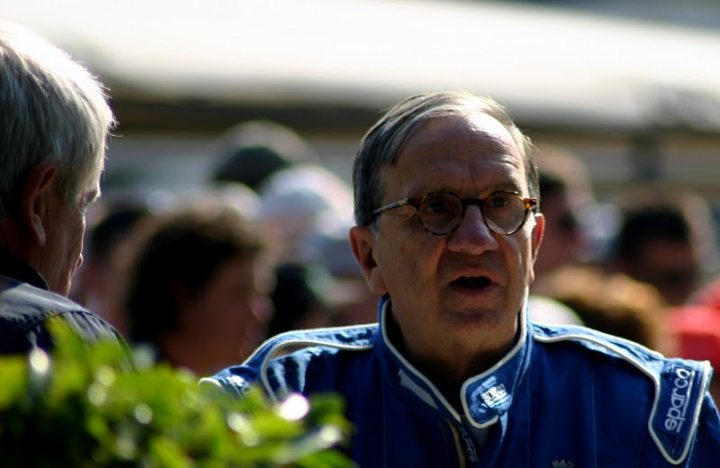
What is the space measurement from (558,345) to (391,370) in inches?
14.9

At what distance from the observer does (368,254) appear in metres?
3.47

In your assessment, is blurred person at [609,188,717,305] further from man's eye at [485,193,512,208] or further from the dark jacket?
the dark jacket

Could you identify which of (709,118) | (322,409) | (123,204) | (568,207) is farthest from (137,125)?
(322,409)

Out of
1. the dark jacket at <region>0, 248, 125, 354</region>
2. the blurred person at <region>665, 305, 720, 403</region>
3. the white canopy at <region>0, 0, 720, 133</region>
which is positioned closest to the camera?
the dark jacket at <region>0, 248, 125, 354</region>

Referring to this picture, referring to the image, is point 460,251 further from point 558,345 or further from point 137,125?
point 137,125

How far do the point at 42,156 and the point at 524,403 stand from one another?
111 centimetres

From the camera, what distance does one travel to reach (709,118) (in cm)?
976

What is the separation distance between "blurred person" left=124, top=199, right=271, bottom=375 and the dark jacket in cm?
216

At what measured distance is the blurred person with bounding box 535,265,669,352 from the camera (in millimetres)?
4762

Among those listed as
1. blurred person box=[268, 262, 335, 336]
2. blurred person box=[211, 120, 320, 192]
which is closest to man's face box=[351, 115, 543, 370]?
blurred person box=[268, 262, 335, 336]

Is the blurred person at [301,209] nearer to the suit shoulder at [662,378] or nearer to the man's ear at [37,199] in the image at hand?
the suit shoulder at [662,378]

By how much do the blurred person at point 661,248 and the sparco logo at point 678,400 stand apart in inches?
155

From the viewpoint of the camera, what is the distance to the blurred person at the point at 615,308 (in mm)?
4762

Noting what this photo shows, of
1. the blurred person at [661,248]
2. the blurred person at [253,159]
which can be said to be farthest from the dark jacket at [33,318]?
the blurred person at [661,248]
